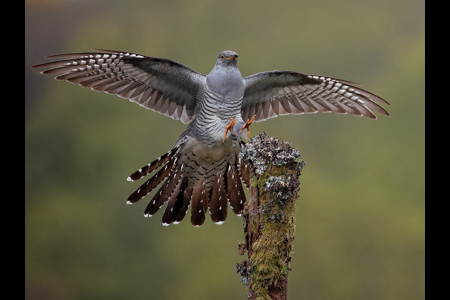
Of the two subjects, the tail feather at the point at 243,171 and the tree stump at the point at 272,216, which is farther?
the tail feather at the point at 243,171

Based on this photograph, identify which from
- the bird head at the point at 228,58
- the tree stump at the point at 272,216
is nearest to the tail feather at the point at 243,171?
the bird head at the point at 228,58

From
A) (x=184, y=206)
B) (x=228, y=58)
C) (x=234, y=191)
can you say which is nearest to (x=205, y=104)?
(x=228, y=58)

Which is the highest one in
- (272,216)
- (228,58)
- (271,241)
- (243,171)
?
(228,58)

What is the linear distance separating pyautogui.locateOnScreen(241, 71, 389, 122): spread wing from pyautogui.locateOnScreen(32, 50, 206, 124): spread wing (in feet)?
1.24

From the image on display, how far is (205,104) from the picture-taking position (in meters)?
2.74

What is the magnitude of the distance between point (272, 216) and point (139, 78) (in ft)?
4.42

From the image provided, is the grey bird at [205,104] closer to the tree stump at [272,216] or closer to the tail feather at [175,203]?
the tail feather at [175,203]

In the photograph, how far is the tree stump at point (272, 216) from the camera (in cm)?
189

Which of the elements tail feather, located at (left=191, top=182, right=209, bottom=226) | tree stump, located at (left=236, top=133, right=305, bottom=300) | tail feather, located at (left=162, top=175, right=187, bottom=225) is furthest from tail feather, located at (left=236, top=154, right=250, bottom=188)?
tree stump, located at (left=236, top=133, right=305, bottom=300)

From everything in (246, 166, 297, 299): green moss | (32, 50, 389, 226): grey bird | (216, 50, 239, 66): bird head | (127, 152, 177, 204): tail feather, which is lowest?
(246, 166, 297, 299): green moss

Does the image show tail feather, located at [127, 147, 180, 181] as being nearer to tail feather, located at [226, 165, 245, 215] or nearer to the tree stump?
tail feather, located at [226, 165, 245, 215]

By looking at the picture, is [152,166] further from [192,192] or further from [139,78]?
[139,78]

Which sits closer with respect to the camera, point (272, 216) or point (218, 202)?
point (272, 216)

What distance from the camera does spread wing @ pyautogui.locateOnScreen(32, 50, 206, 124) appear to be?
2557mm
